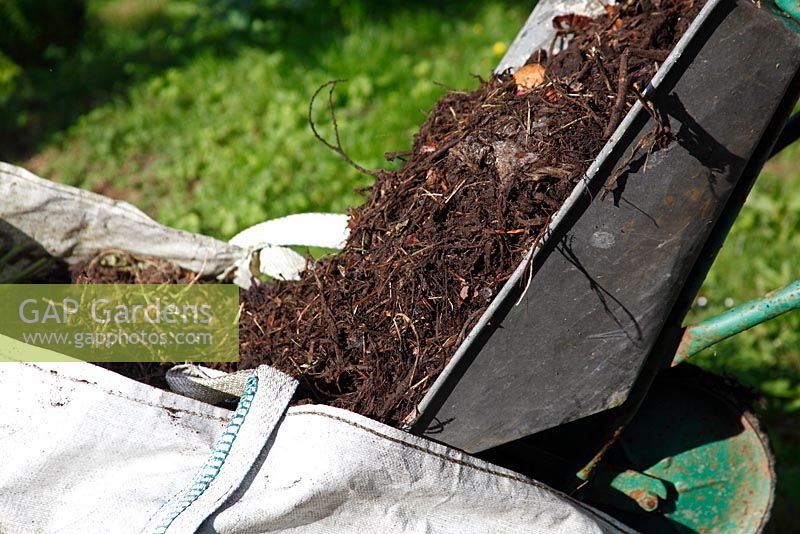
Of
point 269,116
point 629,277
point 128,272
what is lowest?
point 269,116

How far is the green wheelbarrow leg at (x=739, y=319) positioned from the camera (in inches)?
67.2

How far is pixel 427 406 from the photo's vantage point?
5.18 ft

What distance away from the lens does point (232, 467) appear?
1450 millimetres

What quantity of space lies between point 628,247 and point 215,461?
0.93 meters

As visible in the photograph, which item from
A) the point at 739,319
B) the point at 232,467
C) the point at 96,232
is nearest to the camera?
the point at 232,467

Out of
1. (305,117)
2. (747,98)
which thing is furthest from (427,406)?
(305,117)

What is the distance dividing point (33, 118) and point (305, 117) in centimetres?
210

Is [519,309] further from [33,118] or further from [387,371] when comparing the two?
[33,118]

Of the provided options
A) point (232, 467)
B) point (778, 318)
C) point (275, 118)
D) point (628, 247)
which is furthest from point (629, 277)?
point (275, 118)

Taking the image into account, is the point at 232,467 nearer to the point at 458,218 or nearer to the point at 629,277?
the point at 458,218

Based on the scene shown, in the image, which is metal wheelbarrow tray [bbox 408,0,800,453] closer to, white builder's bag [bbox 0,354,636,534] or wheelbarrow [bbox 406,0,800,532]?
wheelbarrow [bbox 406,0,800,532]

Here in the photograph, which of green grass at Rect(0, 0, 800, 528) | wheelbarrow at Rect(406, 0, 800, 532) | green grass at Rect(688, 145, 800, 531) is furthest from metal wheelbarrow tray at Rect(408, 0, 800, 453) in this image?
green grass at Rect(0, 0, 800, 528)

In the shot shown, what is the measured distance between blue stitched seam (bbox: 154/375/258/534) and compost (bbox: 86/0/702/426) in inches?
7.2

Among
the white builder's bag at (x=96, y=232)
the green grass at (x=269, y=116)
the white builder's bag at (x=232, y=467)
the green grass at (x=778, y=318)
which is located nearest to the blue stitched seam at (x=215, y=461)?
the white builder's bag at (x=232, y=467)
